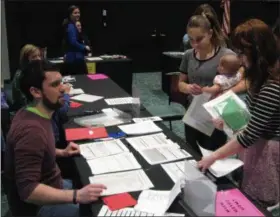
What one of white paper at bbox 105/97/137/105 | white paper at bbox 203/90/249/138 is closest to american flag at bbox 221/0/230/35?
white paper at bbox 105/97/137/105

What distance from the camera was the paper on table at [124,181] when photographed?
66.6 inches

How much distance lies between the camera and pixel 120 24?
8.45 m

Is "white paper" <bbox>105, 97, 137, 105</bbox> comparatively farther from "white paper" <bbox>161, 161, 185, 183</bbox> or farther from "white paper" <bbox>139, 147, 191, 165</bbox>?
"white paper" <bbox>161, 161, 185, 183</bbox>

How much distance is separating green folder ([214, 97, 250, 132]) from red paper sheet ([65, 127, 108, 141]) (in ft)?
2.71

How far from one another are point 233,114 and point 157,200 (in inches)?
24.9

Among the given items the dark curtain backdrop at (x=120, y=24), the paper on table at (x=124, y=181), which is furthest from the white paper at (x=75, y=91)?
the dark curtain backdrop at (x=120, y=24)

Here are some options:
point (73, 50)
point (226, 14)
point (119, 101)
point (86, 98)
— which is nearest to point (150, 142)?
point (119, 101)

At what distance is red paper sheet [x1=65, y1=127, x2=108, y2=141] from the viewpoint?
236cm

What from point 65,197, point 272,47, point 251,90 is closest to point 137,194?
point 65,197

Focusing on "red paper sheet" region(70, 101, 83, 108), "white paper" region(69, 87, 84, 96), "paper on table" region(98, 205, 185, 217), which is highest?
"white paper" region(69, 87, 84, 96)

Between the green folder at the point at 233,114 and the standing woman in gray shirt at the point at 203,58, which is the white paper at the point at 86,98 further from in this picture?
the green folder at the point at 233,114

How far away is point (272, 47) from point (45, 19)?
700cm

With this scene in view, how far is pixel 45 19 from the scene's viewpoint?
7.91 metres

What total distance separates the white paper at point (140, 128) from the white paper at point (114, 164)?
0.36 m
